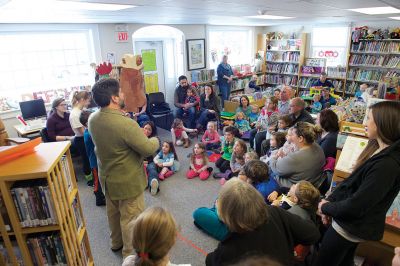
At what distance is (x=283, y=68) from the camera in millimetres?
8352

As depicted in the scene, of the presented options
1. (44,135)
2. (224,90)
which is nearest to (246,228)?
(44,135)

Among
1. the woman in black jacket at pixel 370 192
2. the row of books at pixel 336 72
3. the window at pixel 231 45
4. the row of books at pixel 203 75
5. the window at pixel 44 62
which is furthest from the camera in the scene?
the window at pixel 231 45

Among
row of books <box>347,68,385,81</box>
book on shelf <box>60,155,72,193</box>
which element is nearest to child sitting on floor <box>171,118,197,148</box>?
book on shelf <box>60,155,72,193</box>

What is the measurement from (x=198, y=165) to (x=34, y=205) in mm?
2704

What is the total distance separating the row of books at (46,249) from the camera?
1.50 metres

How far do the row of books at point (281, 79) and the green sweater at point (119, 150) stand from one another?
23.5 feet

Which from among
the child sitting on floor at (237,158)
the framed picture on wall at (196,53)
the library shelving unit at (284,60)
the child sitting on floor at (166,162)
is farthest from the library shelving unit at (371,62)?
the child sitting on floor at (166,162)

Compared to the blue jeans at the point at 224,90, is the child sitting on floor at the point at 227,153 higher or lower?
lower

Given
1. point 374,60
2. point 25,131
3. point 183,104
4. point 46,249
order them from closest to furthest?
1. point 46,249
2. point 25,131
3. point 183,104
4. point 374,60

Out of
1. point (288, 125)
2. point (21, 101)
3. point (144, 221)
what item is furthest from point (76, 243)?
point (21, 101)

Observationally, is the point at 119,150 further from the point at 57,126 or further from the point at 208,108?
the point at 208,108

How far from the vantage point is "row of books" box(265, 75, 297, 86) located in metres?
8.19

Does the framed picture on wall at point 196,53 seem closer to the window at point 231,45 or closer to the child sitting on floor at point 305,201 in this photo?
the window at point 231,45

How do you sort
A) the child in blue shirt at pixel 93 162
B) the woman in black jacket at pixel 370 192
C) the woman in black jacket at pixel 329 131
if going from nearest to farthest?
the woman in black jacket at pixel 370 192
the woman in black jacket at pixel 329 131
the child in blue shirt at pixel 93 162
